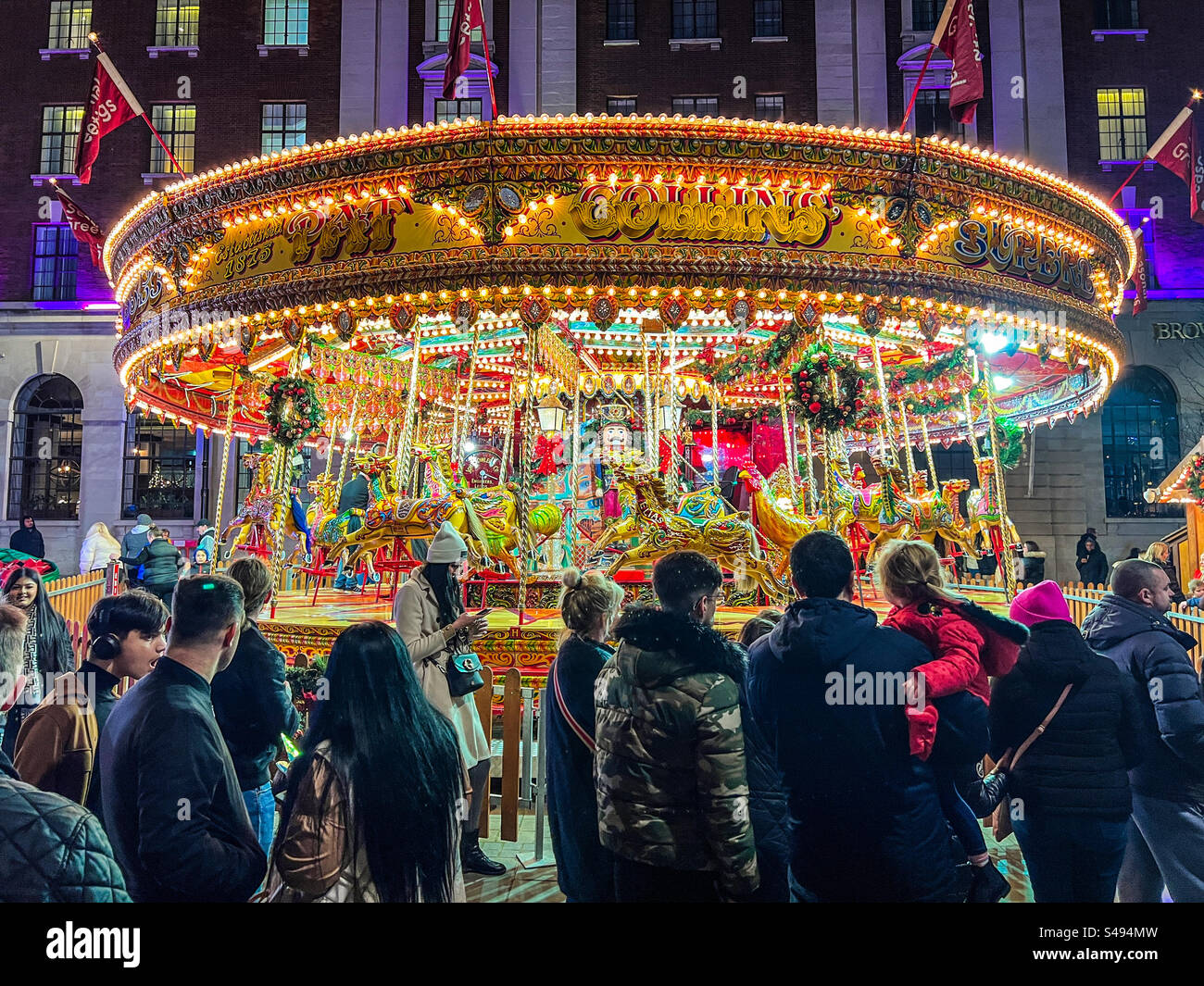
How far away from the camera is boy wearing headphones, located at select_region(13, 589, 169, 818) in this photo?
339 cm

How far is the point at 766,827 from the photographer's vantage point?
3.48 metres

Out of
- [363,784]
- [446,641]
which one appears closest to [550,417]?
[446,641]

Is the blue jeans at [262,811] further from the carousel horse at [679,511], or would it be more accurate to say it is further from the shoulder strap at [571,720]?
the carousel horse at [679,511]

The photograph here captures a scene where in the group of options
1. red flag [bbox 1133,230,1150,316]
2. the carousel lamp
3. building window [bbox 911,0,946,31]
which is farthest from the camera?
building window [bbox 911,0,946,31]

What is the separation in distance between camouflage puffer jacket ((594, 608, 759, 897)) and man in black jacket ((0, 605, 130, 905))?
1.65m

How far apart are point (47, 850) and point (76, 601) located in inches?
380

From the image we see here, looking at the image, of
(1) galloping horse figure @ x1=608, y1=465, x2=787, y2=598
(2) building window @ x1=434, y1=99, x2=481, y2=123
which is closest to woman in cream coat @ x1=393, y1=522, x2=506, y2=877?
(1) galloping horse figure @ x1=608, y1=465, x2=787, y2=598

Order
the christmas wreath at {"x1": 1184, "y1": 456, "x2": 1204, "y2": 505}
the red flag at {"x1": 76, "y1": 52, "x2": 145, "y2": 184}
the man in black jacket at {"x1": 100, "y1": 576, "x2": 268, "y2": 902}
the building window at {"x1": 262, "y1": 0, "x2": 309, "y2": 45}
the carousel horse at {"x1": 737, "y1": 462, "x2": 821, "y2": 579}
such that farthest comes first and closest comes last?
the building window at {"x1": 262, "y1": 0, "x2": 309, "y2": 45} < the christmas wreath at {"x1": 1184, "y1": 456, "x2": 1204, "y2": 505} < the red flag at {"x1": 76, "y1": 52, "x2": 145, "y2": 184} < the carousel horse at {"x1": 737, "y1": 462, "x2": 821, "y2": 579} < the man in black jacket at {"x1": 100, "y1": 576, "x2": 268, "y2": 902}

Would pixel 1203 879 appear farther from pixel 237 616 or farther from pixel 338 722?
pixel 237 616

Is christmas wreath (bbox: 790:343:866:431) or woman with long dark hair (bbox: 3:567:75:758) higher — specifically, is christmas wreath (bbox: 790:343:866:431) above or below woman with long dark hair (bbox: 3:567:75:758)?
above

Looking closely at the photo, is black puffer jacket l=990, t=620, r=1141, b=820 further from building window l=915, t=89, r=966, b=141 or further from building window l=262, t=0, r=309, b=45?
building window l=262, t=0, r=309, b=45

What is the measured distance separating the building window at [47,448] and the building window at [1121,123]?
29718 mm
